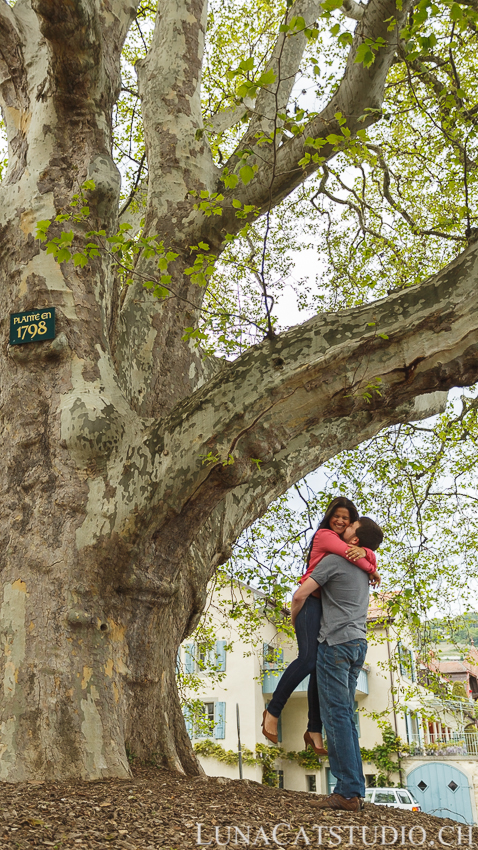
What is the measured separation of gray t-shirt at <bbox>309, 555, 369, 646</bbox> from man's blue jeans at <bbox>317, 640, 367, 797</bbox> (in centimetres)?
8

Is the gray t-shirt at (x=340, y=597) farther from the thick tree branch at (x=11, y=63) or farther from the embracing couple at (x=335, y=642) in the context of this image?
the thick tree branch at (x=11, y=63)

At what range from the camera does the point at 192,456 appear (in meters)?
3.87

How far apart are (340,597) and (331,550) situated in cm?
29

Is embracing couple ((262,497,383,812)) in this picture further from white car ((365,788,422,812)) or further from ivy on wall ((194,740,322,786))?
ivy on wall ((194,740,322,786))

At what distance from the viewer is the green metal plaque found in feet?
14.9

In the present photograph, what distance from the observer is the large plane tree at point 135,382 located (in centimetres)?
376

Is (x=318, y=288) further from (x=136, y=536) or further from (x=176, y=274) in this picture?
(x=136, y=536)

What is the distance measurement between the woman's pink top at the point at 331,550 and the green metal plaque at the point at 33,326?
2.31 meters

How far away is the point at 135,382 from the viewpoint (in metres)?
5.18

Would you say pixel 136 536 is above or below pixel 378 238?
below

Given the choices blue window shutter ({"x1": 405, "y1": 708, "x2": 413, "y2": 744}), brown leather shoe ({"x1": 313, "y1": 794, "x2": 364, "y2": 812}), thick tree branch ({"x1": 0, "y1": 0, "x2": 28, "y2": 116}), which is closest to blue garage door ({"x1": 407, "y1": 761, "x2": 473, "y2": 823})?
blue window shutter ({"x1": 405, "y1": 708, "x2": 413, "y2": 744})

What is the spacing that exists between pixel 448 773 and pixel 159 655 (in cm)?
2140

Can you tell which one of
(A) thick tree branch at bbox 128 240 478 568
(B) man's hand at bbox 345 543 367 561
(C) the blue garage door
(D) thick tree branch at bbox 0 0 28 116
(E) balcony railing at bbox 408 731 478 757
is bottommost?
(C) the blue garage door

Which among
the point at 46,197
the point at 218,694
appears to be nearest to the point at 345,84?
the point at 46,197
